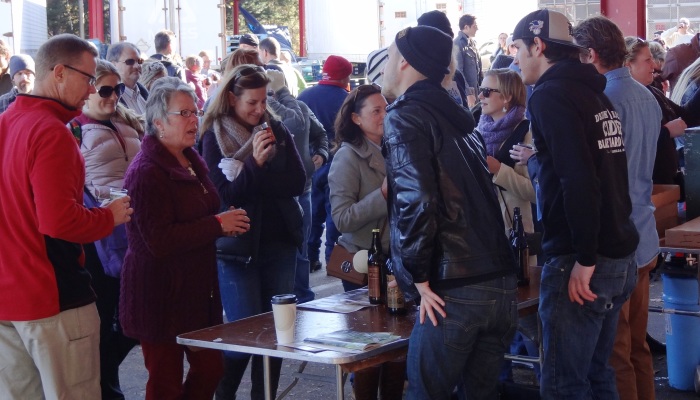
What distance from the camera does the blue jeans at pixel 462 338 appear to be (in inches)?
128

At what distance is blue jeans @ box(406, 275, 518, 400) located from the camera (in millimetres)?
3240

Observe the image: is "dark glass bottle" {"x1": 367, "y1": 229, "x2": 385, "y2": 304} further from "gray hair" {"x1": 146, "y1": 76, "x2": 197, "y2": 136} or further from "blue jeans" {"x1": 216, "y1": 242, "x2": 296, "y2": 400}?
"gray hair" {"x1": 146, "y1": 76, "x2": 197, "y2": 136}

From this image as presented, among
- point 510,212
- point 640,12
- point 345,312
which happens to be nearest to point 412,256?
point 345,312

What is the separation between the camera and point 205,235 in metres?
4.05

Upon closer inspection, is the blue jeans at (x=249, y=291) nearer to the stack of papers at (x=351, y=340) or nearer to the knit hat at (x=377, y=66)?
the stack of papers at (x=351, y=340)

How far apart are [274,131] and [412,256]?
177cm

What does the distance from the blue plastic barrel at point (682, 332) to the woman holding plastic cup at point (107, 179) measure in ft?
9.90

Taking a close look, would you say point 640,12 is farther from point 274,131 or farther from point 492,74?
point 274,131

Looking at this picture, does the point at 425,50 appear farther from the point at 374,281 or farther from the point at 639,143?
the point at 639,143

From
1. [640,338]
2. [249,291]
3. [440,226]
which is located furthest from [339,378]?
[640,338]

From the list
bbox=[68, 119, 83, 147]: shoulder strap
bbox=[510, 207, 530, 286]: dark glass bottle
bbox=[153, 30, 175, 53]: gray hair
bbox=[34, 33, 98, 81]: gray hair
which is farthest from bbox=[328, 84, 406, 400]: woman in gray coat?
bbox=[153, 30, 175, 53]: gray hair

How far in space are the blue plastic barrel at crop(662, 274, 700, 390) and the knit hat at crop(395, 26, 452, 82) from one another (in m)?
2.64

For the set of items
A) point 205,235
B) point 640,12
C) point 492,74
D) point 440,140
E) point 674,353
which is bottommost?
point 674,353

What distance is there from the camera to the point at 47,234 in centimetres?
349
